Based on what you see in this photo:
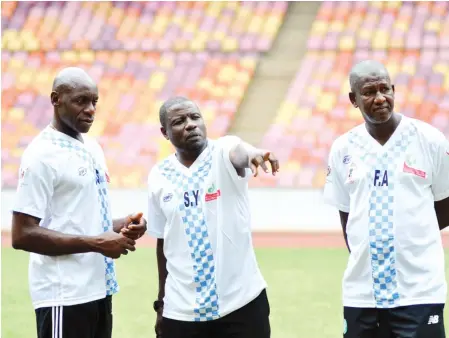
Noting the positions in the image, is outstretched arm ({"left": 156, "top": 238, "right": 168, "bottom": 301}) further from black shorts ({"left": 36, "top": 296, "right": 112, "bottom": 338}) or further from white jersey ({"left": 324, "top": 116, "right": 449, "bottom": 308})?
white jersey ({"left": 324, "top": 116, "right": 449, "bottom": 308})

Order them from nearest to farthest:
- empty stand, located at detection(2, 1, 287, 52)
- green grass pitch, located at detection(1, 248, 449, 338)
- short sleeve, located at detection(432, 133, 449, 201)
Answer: short sleeve, located at detection(432, 133, 449, 201) < green grass pitch, located at detection(1, 248, 449, 338) < empty stand, located at detection(2, 1, 287, 52)

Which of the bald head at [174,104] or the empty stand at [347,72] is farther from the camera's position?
the empty stand at [347,72]

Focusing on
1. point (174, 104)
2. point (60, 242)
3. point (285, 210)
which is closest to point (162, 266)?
point (60, 242)

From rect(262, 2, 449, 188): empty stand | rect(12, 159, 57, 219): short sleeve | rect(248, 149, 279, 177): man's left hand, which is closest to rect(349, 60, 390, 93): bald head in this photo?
rect(248, 149, 279, 177): man's left hand

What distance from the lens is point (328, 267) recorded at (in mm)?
10195

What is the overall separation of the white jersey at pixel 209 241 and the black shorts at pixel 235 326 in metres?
0.03

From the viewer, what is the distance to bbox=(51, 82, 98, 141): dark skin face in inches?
177

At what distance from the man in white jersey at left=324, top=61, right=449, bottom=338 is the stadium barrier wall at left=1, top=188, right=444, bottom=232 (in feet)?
26.4

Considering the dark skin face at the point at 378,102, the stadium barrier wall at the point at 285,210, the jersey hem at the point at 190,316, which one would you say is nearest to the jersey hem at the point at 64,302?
the jersey hem at the point at 190,316

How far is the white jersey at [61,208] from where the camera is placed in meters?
4.37

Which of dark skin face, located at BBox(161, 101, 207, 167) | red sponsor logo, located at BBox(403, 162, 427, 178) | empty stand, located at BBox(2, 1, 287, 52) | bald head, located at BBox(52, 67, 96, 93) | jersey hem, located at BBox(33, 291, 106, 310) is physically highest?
empty stand, located at BBox(2, 1, 287, 52)

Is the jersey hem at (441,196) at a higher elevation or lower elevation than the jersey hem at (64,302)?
higher

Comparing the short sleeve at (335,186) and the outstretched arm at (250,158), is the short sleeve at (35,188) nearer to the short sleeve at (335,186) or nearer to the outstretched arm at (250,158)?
the outstretched arm at (250,158)

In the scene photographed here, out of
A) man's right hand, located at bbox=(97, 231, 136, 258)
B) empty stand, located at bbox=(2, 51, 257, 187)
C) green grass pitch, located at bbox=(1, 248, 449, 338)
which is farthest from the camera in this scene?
empty stand, located at bbox=(2, 51, 257, 187)
